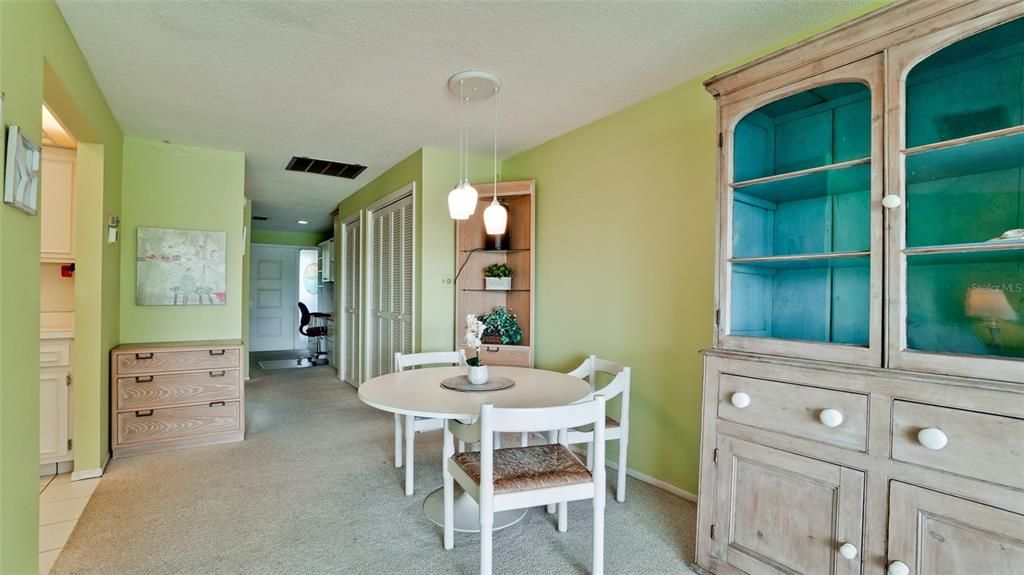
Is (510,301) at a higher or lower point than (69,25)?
lower

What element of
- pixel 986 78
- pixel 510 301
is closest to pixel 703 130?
pixel 986 78

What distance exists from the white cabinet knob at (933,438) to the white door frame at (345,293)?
513 cm

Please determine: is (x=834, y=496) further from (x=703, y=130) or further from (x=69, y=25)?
(x=69, y=25)

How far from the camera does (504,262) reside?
416 cm

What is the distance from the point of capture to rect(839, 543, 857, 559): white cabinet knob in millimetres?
1531

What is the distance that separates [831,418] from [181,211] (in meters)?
4.58

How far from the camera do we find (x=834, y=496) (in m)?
1.60

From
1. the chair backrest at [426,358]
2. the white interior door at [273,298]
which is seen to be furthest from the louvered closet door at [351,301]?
the white interior door at [273,298]

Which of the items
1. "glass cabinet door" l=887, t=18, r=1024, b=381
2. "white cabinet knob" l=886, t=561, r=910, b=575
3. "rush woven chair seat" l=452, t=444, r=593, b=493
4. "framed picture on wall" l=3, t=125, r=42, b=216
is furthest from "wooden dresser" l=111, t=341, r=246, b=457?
"glass cabinet door" l=887, t=18, r=1024, b=381

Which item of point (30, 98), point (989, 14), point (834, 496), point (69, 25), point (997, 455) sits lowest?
point (834, 496)

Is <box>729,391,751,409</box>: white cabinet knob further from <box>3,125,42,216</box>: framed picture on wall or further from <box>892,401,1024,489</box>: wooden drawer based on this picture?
<box>3,125,42,216</box>: framed picture on wall

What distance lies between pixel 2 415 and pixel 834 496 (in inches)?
108

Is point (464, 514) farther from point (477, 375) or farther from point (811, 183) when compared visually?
point (811, 183)

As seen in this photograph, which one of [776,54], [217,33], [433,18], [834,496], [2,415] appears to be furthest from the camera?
[217,33]
